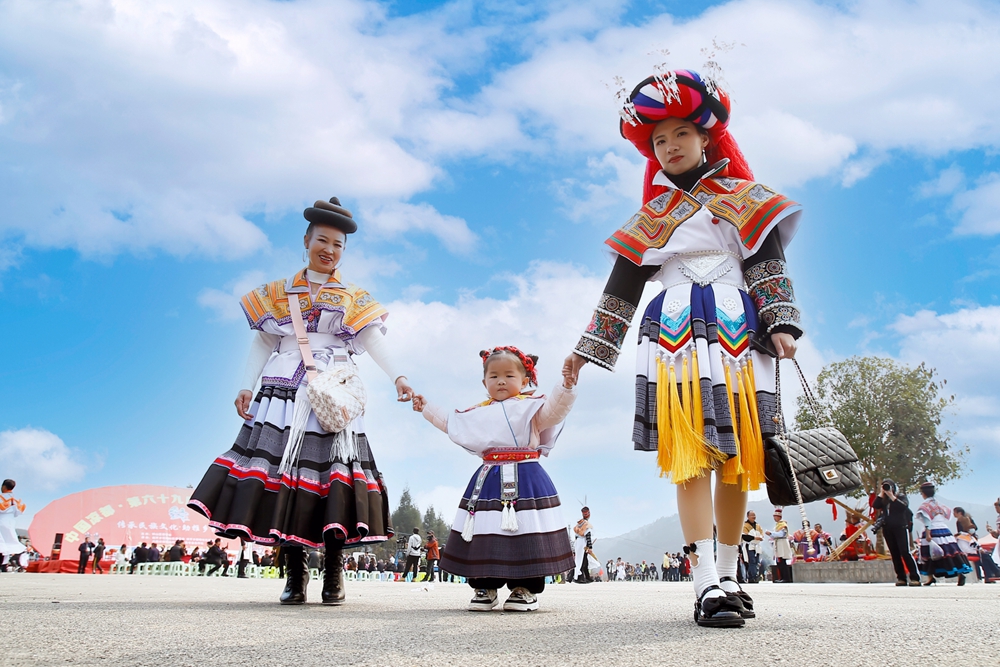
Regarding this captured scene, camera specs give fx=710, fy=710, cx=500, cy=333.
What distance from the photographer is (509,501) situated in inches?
161

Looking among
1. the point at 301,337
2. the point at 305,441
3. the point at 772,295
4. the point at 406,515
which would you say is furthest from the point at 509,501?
the point at 406,515

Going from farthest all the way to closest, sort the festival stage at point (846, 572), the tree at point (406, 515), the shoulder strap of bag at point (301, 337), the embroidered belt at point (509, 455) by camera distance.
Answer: the tree at point (406, 515) < the festival stage at point (846, 572) < the shoulder strap of bag at point (301, 337) < the embroidered belt at point (509, 455)

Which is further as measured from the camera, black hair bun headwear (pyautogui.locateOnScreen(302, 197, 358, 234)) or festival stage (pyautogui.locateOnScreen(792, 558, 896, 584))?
festival stage (pyautogui.locateOnScreen(792, 558, 896, 584))

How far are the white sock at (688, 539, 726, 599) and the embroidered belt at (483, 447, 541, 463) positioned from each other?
58.9 inches

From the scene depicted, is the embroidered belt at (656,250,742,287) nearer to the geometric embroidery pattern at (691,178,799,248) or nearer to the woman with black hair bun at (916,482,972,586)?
the geometric embroidery pattern at (691,178,799,248)

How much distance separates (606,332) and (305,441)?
78.1 inches

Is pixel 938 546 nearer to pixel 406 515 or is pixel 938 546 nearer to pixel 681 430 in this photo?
pixel 681 430

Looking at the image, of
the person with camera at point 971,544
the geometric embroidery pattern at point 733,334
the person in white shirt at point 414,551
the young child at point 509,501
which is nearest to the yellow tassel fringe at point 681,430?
the geometric embroidery pattern at point 733,334

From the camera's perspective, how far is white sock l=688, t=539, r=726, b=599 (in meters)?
2.73

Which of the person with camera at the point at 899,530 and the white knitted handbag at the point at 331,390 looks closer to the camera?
the white knitted handbag at the point at 331,390

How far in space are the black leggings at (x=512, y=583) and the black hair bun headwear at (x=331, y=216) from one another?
2448 millimetres

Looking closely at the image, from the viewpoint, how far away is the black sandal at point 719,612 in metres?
2.56

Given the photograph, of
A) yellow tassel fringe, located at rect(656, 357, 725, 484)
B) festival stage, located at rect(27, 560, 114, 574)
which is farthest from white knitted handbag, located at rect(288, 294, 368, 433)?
festival stage, located at rect(27, 560, 114, 574)

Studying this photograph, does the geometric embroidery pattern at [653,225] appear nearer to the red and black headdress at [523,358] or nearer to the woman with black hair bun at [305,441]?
the red and black headdress at [523,358]
